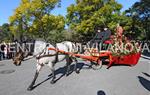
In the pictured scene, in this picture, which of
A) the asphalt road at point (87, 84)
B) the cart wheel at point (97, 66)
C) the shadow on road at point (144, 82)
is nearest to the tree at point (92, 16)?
the cart wheel at point (97, 66)

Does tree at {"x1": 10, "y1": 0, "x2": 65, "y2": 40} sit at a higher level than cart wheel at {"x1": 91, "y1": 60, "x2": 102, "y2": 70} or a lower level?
higher

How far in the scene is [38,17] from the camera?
36750 mm

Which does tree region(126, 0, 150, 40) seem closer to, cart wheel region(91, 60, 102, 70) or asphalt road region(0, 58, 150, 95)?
cart wheel region(91, 60, 102, 70)

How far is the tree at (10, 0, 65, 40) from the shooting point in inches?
1424

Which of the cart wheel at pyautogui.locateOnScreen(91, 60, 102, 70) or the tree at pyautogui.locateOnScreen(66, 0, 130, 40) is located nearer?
the cart wheel at pyautogui.locateOnScreen(91, 60, 102, 70)

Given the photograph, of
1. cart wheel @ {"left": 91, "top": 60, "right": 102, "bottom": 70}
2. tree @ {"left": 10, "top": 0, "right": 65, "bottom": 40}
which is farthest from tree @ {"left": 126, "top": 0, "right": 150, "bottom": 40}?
cart wheel @ {"left": 91, "top": 60, "right": 102, "bottom": 70}

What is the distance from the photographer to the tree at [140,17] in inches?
1690

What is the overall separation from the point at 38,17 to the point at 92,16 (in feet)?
25.9

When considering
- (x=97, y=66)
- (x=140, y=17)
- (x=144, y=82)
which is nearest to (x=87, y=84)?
(x=144, y=82)

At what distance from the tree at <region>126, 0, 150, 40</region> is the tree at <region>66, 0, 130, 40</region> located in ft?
12.3

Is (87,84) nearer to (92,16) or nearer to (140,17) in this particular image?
(92,16)

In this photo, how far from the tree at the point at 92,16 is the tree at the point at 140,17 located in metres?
3.74

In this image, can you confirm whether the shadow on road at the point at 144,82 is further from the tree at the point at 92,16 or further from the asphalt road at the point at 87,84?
the tree at the point at 92,16

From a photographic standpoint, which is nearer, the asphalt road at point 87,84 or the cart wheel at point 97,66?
the asphalt road at point 87,84
